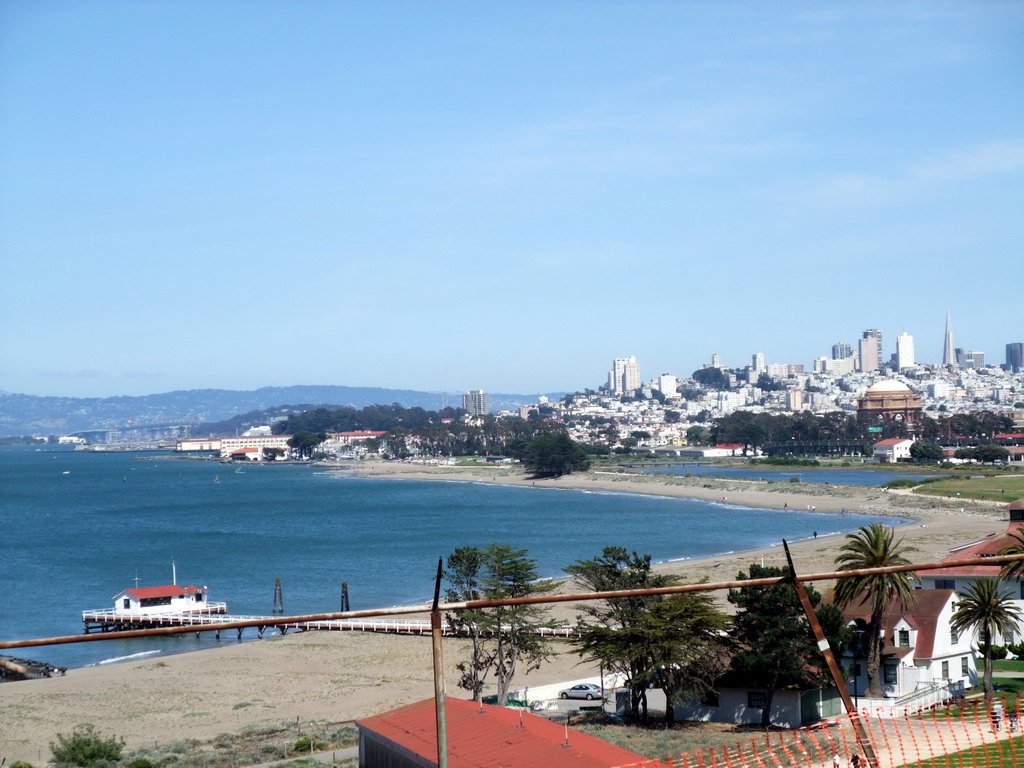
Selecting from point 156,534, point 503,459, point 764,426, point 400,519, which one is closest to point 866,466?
point 764,426

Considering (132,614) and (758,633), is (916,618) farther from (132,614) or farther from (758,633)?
(132,614)

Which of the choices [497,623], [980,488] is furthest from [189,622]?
[980,488]

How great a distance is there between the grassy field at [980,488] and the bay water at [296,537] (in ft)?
28.1

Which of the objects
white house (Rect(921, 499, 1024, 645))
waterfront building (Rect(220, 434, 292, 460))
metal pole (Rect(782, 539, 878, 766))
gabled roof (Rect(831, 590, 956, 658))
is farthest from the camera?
waterfront building (Rect(220, 434, 292, 460))

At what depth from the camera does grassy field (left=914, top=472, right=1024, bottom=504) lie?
64.8m

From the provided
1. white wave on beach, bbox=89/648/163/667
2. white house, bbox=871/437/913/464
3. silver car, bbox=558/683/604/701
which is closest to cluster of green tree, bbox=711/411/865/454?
white house, bbox=871/437/913/464

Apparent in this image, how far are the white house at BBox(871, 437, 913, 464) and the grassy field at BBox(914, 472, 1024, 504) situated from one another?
28162mm

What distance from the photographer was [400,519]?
65.8 m

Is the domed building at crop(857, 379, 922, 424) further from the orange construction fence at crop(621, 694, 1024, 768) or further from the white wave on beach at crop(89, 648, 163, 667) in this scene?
the orange construction fence at crop(621, 694, 1024, 768)

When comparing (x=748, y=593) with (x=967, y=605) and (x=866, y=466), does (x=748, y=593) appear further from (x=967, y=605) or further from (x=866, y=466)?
(x=866, y=466)

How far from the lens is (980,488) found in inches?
2788

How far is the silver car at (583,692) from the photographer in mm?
18562

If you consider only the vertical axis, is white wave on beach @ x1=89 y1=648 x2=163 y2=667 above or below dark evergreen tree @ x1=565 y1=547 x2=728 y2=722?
below

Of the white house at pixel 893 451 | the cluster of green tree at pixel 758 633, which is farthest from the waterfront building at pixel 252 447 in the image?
the cluster of green tree at pixel 758 633
